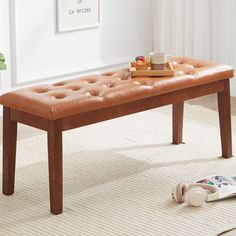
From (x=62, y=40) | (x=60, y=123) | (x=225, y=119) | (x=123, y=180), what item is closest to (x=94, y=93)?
(x=60, y=123)

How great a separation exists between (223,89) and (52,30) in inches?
58.1

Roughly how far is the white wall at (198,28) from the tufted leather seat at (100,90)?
1.35m

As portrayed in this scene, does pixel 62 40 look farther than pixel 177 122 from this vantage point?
Yes

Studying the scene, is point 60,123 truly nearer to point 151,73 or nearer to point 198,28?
point 151,73

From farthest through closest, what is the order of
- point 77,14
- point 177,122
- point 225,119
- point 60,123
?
1. point 77,14
2. point 177,122
3. point 225,119
4. point 60,123

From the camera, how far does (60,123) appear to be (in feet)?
9.04

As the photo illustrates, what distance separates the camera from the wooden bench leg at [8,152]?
9.70 feet

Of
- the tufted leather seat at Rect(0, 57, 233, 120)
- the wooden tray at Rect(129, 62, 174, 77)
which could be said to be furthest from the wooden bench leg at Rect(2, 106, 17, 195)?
the wooden tray at Rect(129, 62, 174, 77)

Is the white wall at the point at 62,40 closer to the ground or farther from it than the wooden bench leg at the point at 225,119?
farther from it

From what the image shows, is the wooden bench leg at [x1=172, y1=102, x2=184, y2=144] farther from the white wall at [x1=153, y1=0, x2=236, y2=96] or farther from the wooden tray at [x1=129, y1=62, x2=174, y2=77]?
the white wall at [x1=153, y1=0, x2=236, y2=96]

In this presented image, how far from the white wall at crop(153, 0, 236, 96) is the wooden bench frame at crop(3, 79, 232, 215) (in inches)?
51.8

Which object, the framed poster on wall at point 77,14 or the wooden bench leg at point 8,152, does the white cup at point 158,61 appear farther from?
the framed poster on wall at point 77,14

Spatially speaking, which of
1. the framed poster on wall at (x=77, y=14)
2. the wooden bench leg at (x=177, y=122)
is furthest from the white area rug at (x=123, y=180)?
the framed poster on wall at (x=77, y=14)

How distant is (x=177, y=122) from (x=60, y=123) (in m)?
1.04
